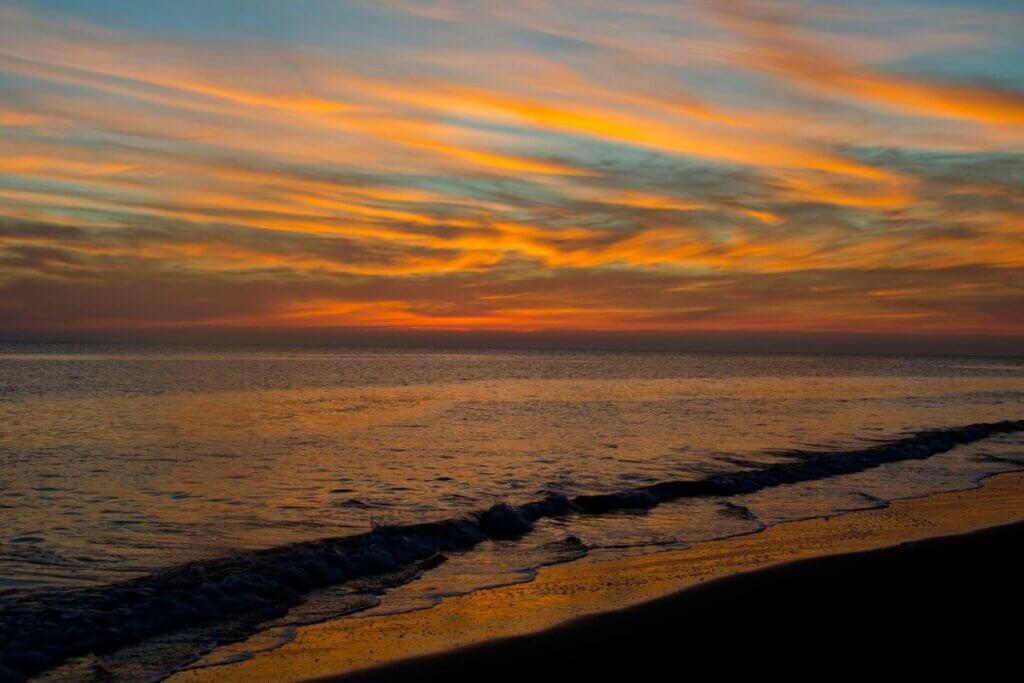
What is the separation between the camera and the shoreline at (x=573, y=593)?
8.80 meters

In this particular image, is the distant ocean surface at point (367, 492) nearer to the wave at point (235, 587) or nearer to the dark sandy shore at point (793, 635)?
the wave at point (235, 587)

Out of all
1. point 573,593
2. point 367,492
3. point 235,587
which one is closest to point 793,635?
point 573,593

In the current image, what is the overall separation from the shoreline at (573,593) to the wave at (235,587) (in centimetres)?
147

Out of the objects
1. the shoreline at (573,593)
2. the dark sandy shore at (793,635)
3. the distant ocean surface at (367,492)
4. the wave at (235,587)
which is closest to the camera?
the dark sandy shore at (793,635)

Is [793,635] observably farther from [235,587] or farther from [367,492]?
[367,492]

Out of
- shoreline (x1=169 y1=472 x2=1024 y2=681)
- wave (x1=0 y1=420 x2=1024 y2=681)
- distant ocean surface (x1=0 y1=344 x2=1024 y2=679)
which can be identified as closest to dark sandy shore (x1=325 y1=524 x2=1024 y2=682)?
shoreline (x1=169 y1=472 x2=1024 y2=681)

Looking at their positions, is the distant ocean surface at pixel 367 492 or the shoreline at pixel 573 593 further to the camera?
the distant ocean surface at pixel 367 492

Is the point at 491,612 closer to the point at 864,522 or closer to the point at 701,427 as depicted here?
the point at 864,522

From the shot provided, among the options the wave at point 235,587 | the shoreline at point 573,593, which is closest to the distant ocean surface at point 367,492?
the wave at point 235,587

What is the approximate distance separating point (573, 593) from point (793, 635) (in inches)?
121

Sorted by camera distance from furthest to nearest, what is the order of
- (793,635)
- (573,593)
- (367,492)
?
(367,492) < (573,593) < (793,635)

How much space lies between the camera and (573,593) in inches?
448

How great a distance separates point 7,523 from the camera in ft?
50.2

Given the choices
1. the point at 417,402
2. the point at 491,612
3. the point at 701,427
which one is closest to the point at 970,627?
the point at 491,612
